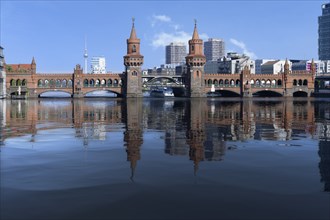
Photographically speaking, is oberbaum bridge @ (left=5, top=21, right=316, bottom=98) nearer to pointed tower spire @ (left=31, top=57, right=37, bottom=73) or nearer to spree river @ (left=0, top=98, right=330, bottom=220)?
pointed tower spire @ (left=31, top=57, right=37, bottom=73)

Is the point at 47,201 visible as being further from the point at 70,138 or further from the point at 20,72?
the point at 20,72

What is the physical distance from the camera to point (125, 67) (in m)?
145

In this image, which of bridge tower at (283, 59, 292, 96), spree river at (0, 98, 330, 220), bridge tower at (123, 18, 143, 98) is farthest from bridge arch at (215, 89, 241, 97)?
spree river at (0, 98, 330, 220)

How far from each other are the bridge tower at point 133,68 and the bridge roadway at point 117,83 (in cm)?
659

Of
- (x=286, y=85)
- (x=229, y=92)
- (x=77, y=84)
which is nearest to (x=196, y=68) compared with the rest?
(x=229, y=92)

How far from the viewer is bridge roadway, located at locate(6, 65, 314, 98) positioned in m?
143

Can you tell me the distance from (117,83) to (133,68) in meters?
14.6

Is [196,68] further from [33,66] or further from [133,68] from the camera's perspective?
[33,66]

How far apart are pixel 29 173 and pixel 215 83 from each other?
499 ft

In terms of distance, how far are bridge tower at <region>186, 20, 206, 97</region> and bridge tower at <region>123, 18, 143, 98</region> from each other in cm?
1770

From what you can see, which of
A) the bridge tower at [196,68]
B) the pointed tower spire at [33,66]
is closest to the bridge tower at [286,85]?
the bridge tower at [196,68]

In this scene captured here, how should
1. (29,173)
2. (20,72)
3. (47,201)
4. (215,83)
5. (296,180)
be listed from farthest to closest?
(215,83) < (20,72) < (29,173) < (296,180) < (47,201)

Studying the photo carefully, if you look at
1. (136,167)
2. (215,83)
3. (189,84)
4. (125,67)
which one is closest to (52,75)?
(125,67)

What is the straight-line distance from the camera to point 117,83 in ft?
506
